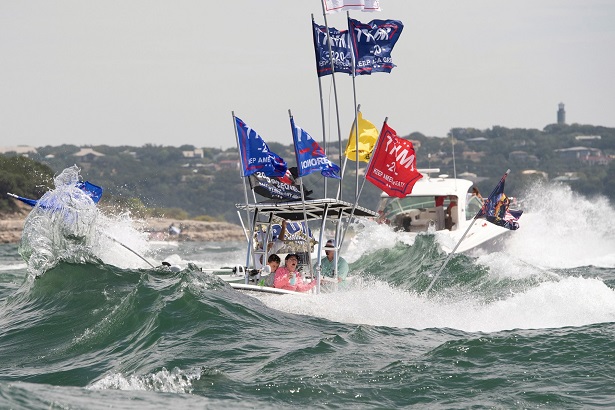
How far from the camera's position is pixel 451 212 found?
30812 mm

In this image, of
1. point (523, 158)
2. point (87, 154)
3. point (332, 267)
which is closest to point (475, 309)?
point (332, 267)

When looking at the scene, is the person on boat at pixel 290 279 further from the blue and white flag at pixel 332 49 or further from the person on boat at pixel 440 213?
the person on boat at pixel 440 213

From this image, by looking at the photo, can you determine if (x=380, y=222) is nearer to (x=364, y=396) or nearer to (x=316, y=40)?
(x=316, y=40)

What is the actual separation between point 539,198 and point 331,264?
21.3 meters

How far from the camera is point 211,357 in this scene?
Result: 11.1 metres

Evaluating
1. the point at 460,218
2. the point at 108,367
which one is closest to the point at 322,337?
the point at 108,367

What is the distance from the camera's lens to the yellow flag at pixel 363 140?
18.0 m

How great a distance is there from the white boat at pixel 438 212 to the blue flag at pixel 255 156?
43.8ft

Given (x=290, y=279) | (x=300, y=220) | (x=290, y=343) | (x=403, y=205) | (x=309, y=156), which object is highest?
(x=309, y=156)

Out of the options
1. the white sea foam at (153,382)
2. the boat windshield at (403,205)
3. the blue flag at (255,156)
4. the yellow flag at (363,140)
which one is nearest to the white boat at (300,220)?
the blue flag at (255,156)

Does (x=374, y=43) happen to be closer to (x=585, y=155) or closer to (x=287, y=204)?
(x=287, y=204)

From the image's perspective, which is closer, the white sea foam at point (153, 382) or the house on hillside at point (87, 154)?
the white sea foam at point (153, 382)

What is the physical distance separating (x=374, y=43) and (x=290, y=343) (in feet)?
24.6

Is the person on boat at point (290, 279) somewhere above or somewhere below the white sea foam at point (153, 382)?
above
